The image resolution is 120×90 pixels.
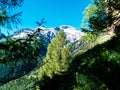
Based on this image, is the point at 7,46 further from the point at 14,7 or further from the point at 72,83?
the point at 72,83

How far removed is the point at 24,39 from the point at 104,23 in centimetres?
922

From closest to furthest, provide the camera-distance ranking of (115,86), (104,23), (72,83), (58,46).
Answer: (115,86)
(72,83)
(104,23)
(58,46)

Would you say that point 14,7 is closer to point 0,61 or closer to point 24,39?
point 24,39

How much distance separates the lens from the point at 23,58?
33.3ft

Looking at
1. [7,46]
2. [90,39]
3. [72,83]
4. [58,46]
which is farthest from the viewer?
[58,46]

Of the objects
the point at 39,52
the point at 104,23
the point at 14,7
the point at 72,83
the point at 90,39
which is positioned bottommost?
the point at 72,83

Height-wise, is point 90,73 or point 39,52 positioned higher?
point 39,52

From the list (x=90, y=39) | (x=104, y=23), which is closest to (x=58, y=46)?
(x=90, y=39)

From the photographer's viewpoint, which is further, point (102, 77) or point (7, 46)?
point (102, 77)

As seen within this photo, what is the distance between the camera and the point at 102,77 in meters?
12.0

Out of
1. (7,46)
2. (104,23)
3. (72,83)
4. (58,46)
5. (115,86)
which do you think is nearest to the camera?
(7,46)

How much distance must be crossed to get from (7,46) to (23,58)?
0.74 m

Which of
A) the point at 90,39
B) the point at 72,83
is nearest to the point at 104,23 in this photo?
the point at 72,83

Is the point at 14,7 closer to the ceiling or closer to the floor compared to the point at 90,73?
closer to the ceiling
